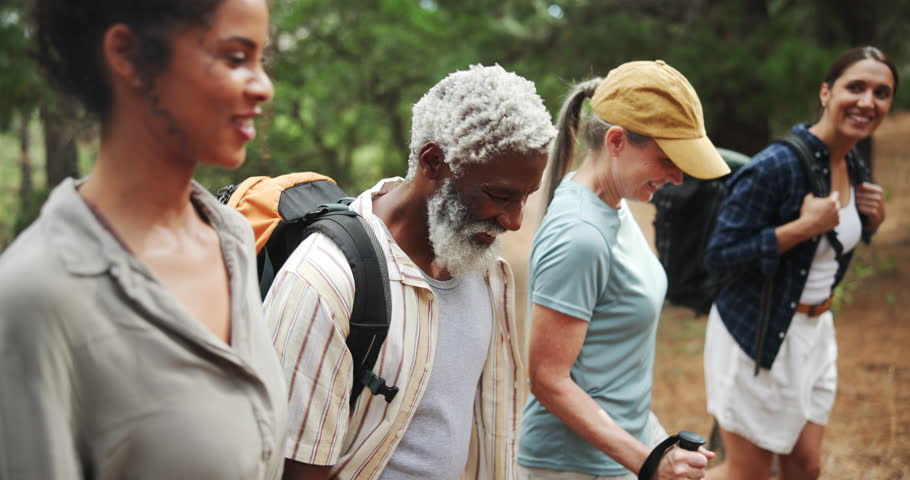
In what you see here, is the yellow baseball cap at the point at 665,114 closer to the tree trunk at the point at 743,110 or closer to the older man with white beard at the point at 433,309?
the older man with white beard at the point at 433,309

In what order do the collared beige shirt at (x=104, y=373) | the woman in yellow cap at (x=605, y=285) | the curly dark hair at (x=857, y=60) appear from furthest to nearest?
the curly dark hair at (x=857, y=60)
the woman in yellow cap at (x=605, y=285)
the collared beige shirt at (x=104, y=373)

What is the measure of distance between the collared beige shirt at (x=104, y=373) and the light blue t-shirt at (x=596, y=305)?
4.13 feet

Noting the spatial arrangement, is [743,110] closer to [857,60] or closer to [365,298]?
[857,60]

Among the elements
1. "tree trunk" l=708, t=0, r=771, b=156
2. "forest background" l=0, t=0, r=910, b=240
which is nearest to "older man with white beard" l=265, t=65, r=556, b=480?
"forest background" l=0, t=0, r=910, b=240

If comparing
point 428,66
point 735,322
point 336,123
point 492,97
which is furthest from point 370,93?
point 492,97

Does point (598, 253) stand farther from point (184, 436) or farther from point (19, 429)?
point (19, 429)

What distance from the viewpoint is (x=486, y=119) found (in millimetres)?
1788

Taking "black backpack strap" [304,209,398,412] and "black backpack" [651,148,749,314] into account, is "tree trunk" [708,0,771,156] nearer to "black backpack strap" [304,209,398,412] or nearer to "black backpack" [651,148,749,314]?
"black backpack" [651,148,749,314]

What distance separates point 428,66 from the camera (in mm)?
7934

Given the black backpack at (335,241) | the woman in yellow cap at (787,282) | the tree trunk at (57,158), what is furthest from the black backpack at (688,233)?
the tree trunk at (57,158)

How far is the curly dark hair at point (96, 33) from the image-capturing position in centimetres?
107

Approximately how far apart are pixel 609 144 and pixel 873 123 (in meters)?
1.68

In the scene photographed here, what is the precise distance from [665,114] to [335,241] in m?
1.28

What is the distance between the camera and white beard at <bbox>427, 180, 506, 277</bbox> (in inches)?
72.4
